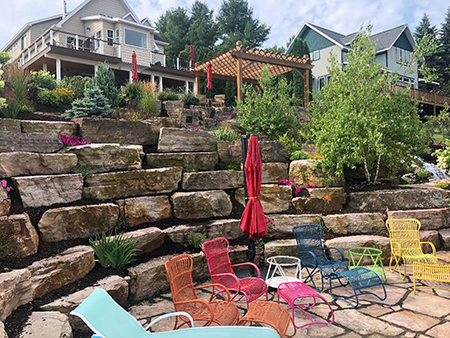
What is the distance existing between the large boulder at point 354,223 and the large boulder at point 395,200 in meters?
0.35

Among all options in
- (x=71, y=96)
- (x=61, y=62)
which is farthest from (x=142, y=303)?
(x=61, y=62)

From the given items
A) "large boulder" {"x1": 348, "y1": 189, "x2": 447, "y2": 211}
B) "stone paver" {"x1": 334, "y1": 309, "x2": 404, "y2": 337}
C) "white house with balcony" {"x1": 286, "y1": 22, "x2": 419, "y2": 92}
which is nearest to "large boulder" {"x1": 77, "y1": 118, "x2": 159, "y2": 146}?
"large boulder" {"x1": 348, "y1": 189, "x2": 447, "y2": 211}

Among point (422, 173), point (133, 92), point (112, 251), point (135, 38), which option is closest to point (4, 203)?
point (112, 251)

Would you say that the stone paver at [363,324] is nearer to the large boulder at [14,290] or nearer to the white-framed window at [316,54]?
the large boulder at [14,290]

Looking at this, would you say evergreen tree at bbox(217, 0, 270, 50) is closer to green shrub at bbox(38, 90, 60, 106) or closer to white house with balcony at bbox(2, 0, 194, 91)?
white house with balcony at bbox(2, 0, 194, 91)

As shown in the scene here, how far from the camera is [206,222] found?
6.16 meters

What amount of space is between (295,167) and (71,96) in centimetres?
658

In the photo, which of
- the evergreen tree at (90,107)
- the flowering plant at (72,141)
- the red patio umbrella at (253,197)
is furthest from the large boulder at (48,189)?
the red patio umbrella at (253,197)

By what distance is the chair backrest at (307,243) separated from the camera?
5.26 m

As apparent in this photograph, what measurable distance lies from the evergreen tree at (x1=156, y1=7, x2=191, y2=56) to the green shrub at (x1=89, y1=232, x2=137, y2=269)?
2882 centimetres

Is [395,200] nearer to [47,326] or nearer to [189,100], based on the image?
[47,326]

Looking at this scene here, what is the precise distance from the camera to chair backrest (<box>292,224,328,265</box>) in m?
5.26

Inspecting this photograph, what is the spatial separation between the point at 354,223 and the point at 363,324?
10.3 ft

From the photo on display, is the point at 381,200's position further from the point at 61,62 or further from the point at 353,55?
the point at 61,62
